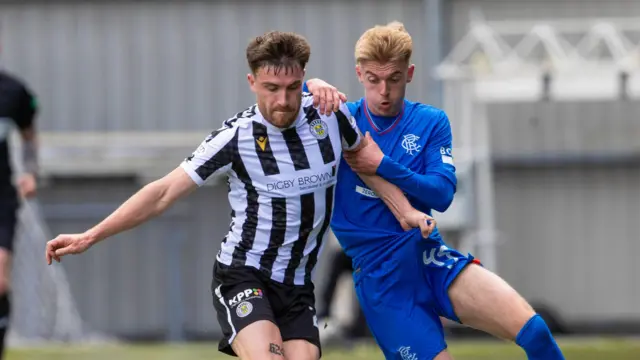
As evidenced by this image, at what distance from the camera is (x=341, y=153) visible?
5.59 m

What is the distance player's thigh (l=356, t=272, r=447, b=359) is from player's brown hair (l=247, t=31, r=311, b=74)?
1.17 meters

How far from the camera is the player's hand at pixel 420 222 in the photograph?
5.42 metres

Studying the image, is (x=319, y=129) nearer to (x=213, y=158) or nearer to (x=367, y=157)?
(x=367, y=157)

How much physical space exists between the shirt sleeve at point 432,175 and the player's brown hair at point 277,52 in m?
0.66

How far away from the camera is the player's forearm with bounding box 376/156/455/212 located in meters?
5.51

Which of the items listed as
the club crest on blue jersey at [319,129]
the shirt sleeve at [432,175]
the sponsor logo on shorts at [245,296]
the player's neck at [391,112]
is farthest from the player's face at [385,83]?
the sponsor logo on shorts at [245,296]

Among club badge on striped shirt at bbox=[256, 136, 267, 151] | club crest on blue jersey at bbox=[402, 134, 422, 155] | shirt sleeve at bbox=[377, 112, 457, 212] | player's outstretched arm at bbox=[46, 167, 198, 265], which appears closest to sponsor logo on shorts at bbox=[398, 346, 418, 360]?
shirt sleeve at bbox=[377, 112, 457, 212]

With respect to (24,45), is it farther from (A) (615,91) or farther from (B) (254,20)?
(A) (615,91)

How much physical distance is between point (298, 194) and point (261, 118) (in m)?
0.38

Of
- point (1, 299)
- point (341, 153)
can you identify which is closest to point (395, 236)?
point (341, 153)

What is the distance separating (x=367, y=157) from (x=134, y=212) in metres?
1.12

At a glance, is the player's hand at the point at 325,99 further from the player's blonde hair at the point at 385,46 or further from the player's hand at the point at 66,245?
the player's hand at the point at 66,245

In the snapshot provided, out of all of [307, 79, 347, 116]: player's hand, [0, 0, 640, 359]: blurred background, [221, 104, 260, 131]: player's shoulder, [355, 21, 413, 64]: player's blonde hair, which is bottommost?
[0, 0, 640, 359]: blurred background

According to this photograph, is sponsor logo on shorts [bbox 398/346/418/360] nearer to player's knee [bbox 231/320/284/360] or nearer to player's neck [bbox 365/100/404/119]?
player's knee [bbox 231/320/284/360]
